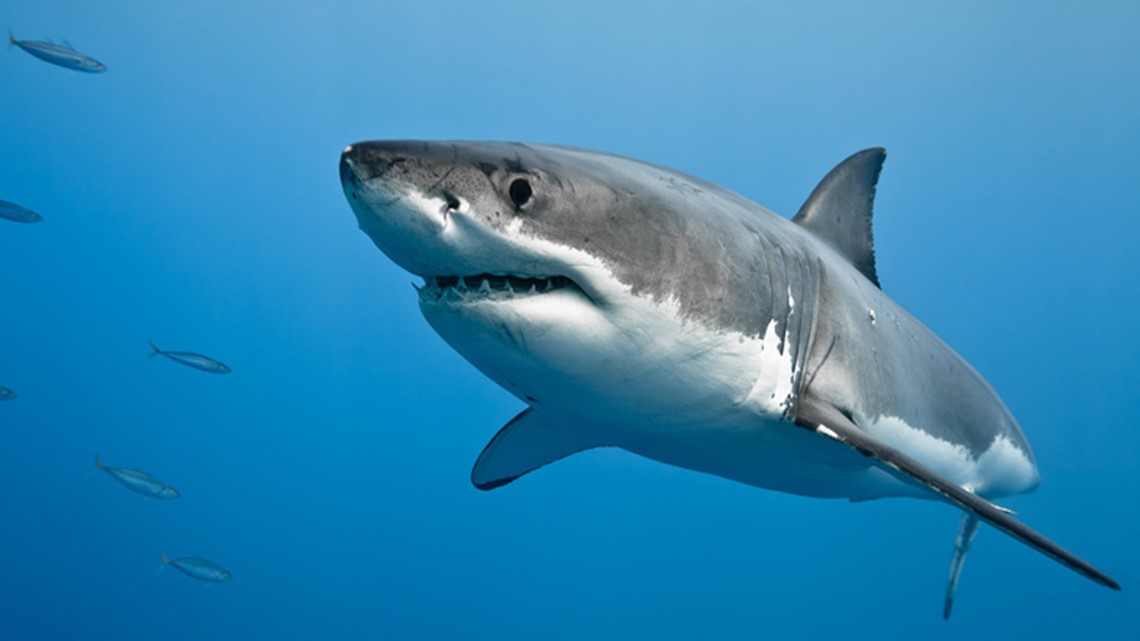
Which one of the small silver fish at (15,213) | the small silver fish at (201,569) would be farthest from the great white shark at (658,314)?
the small silver fish at (201,569)

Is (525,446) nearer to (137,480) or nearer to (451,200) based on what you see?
(451,200)

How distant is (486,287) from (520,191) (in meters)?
0.24

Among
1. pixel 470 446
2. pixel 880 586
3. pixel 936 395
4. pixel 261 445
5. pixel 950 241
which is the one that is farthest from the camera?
pixel 261 445

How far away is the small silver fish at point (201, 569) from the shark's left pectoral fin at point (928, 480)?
313 inches

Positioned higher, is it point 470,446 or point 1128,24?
point 1128,24

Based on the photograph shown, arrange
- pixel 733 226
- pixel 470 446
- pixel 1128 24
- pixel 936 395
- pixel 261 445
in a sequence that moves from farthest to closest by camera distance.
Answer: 1. pixel 261 445
2. pixel 470 446
3. pixel 1128 24
4. pixel 936 395
5. pixel 733 226

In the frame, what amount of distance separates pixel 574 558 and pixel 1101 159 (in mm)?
→ 35434

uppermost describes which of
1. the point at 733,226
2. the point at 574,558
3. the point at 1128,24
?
the point at 1128,24

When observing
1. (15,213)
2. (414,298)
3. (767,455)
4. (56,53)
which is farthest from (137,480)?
(414,298)

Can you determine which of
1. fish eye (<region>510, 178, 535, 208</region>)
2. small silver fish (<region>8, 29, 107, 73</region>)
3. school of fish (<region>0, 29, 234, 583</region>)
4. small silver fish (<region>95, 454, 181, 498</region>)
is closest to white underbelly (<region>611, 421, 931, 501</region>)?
fish eye (<region>510, 178, 535, 208</region>)

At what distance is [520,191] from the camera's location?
178 centimetres

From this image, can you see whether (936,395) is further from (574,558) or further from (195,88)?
(574,558)

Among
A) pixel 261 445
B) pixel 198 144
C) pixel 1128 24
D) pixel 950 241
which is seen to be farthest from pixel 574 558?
pixel 1128 24

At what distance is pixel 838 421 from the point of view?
8.29 feet
